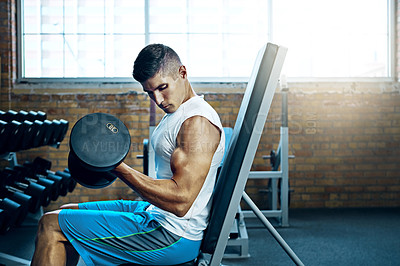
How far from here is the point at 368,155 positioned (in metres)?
3.56

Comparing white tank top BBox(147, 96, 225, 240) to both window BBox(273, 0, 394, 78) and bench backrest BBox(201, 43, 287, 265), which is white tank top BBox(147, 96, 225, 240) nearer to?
bench backrest BBox(201, 43, 287, 265)

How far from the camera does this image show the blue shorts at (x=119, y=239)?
104cm

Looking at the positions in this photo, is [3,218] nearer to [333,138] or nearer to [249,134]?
[249,134]

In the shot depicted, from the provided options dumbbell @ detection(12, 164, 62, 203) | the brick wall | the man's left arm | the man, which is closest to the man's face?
the man

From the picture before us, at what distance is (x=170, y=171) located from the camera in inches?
43.7

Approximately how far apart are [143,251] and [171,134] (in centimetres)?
35

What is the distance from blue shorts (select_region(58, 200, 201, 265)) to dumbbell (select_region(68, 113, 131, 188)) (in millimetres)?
168

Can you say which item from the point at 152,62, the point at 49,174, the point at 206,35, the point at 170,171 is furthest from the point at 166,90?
the point at 206,35

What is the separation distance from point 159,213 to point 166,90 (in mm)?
389

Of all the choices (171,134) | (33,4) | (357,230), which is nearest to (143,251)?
(171,134)

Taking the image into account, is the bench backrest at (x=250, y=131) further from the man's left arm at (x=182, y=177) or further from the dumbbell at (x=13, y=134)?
the dumbbell at (x=13, y=134)

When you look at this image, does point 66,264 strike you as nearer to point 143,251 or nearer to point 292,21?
point 143,251

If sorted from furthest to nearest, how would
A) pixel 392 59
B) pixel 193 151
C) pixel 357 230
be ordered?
pixel 392 59 < pixel 357 230 < pixel 193 151

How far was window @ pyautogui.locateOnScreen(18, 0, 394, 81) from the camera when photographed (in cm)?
348
